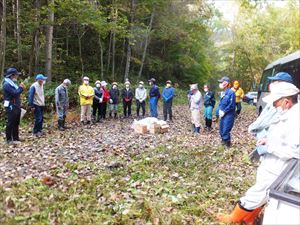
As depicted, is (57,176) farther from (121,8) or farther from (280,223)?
(121,8)

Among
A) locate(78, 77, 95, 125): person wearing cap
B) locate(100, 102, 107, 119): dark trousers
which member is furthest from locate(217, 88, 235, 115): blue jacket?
Answer: locate(100, 102, 107, 119): dark trousers

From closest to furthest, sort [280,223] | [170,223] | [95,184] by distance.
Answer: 1. [280,223]
2. [170,223]
3. [95,184]

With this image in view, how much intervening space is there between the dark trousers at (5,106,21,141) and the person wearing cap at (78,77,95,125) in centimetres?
476

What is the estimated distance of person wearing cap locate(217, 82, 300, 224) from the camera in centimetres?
404

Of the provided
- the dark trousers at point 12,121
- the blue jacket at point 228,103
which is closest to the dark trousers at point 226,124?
the blue jacket at point 228,103

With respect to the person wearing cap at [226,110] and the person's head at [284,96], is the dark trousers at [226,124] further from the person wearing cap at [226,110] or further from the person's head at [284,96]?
the person's head at [284,96]

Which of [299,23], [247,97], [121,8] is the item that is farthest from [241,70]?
[121,8]

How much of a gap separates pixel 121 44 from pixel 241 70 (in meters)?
25.3

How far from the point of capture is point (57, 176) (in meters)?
6.72

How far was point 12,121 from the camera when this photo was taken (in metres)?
9.76

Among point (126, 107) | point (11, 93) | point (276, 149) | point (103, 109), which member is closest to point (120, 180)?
point (276, 149)

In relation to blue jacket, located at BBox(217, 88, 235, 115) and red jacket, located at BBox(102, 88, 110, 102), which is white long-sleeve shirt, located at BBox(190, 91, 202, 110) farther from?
red jacket, located at BBox(102, 88, 110, 102)

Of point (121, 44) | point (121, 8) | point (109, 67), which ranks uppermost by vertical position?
point (121, 8)

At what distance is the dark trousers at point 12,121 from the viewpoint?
9.63 metres
